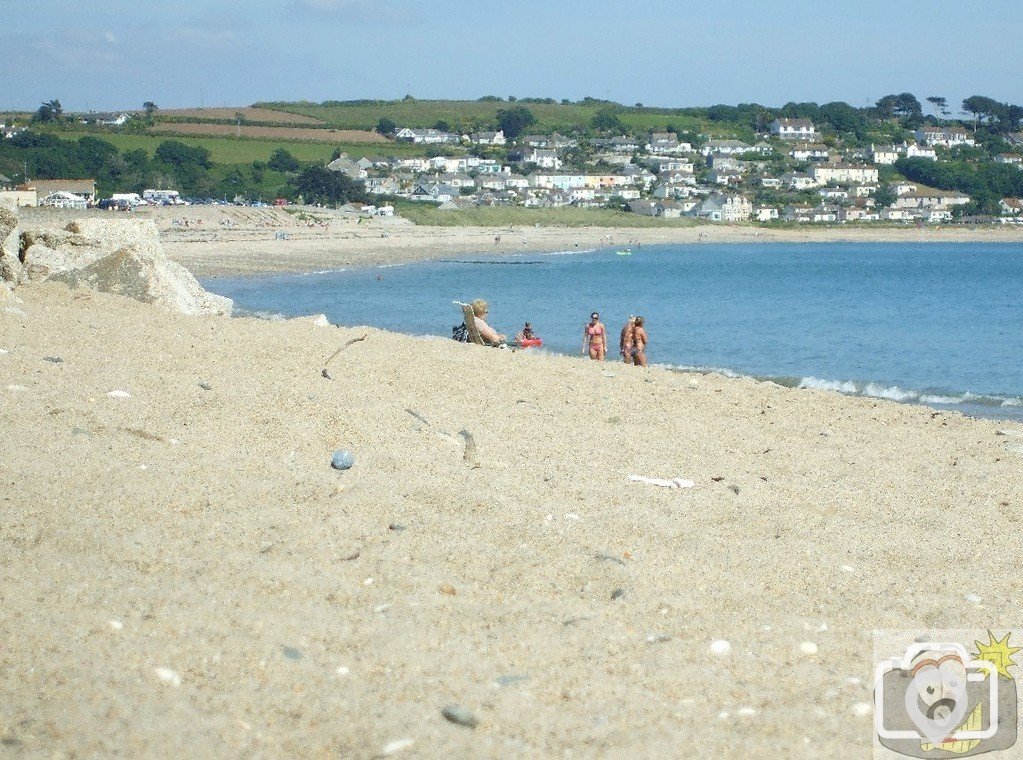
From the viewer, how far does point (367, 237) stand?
7888 centimetres

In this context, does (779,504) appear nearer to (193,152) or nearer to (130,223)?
(130,223)

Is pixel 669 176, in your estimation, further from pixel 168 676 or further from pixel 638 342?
A: pixel 168 676

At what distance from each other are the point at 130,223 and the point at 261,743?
14574 millimetres

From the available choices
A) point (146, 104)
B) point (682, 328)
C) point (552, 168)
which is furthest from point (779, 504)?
point (146, 104)

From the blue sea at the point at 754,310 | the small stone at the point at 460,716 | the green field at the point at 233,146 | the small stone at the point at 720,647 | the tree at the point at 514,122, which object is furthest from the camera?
the tree at the point at 514,122

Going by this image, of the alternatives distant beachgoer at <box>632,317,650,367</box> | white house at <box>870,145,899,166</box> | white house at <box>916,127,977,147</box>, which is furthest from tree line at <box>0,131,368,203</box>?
white house at <box>916,127,977,147</box>

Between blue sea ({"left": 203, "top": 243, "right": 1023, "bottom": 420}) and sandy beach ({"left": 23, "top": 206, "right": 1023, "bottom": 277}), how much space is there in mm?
3874

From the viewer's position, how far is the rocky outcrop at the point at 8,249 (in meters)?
14.0

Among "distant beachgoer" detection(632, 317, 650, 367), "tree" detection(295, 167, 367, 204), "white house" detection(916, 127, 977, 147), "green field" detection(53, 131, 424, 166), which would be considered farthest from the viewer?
"white house" detection(916, 127, 977, 147)

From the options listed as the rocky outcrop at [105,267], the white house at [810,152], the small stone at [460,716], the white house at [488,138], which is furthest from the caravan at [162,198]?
the white house at [810,152]

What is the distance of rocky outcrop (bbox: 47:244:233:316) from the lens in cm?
1473

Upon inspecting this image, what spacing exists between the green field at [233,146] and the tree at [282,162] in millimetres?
2154

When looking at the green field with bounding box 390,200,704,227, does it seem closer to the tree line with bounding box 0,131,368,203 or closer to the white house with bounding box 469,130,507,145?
the tree line with bounding box 0,131,368,203

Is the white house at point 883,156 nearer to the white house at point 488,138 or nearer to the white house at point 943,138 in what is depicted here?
the white house at point 943,138
